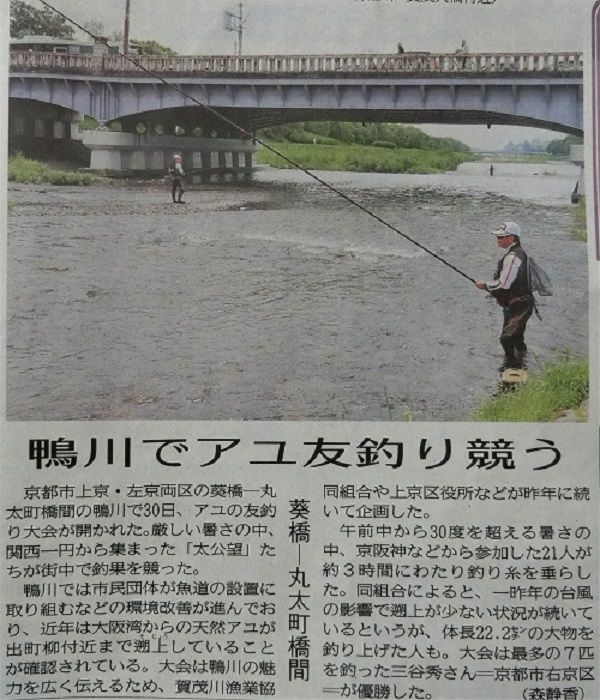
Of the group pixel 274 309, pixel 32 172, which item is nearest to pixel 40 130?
pixel 32 172

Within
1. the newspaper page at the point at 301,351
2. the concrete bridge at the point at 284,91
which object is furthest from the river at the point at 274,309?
the concrete bridge at the point at 284,91

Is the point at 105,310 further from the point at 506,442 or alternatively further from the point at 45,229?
the point at 506,442

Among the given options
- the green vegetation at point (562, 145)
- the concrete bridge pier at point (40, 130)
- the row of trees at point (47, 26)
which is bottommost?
the green vegetation at point (562, 145)

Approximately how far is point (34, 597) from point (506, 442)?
2.24 feet

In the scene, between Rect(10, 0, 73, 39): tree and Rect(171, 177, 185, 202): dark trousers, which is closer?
Rect(10, 0, 73, 39): tree

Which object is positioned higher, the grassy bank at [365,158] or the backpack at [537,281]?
the grassy bank at [365,158]

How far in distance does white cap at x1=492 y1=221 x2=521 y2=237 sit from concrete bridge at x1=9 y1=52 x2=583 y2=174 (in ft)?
0.52

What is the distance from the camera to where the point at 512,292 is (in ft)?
3.40

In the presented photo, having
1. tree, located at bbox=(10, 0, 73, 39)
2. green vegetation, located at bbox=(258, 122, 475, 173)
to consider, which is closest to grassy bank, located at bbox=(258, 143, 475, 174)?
green vegetation, located at bbox=(258, 122, 475, 173)

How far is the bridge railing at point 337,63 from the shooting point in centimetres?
104

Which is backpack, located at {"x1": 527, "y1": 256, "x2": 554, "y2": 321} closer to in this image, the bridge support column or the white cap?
the white cap

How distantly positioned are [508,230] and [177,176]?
54 centimetres

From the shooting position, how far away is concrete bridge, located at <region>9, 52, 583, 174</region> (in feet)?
3.43

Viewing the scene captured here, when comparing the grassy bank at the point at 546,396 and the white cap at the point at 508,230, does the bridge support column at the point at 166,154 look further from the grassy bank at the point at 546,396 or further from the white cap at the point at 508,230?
the grassy bank at the point at 546,396
